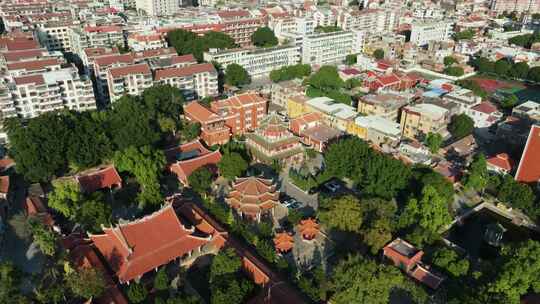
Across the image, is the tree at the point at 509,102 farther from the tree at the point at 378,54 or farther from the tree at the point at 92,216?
the tree at the point at 92,216

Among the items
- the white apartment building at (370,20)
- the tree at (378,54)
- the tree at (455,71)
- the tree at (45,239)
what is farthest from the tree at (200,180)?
the white apartment building at (370,20)

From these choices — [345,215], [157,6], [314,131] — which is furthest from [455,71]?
[157,6]

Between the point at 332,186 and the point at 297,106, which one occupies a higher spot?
the point at 297,106

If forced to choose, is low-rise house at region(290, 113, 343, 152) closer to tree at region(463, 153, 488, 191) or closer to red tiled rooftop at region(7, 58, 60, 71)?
tree at region(463, 153, 488, 191)

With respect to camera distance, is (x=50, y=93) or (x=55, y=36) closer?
(x=50, y=93)

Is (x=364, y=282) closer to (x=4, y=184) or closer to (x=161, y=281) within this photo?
Answer: (x=161, y=281)

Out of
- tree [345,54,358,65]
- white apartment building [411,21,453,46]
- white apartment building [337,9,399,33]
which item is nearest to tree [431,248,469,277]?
tree [345,54,358,65]

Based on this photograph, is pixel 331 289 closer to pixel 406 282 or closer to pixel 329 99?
pixel 406 282
